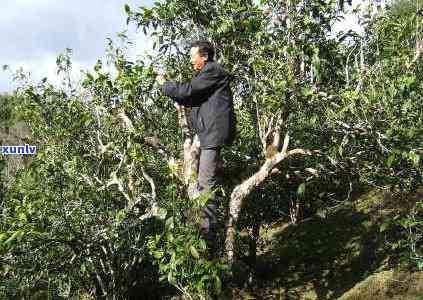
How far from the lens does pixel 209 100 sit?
4824 millimetres

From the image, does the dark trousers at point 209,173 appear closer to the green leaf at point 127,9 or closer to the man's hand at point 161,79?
the man's hand at point 161,79

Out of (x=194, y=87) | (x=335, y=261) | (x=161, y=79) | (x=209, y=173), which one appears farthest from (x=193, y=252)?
(x=335, y=261)

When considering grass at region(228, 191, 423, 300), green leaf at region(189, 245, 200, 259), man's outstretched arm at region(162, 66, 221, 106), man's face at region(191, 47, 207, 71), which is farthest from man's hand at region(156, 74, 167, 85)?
grass at region(228, 191, 423, 300)

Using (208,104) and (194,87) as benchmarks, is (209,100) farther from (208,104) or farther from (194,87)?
(194,87)

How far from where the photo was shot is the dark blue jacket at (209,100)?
467cm

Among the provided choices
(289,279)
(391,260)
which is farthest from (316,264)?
(391,260)

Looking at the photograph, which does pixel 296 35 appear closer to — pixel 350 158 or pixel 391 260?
pixel 350 158

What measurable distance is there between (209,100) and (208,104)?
0.04m

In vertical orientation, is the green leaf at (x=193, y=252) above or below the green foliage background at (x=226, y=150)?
below

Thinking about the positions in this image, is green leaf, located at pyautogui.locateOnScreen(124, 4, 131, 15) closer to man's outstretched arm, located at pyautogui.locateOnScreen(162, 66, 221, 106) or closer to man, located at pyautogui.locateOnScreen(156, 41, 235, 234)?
man, located at pyautogui.locateOnScreen(156, 41, 235, 234)

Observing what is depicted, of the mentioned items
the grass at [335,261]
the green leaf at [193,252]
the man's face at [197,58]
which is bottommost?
the grass at [335,261]

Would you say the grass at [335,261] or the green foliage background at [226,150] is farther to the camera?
the grass at [335,261]

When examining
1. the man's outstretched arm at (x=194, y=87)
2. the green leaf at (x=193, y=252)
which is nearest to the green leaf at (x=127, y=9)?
the man's outstretched arm at (x=194, y=87)

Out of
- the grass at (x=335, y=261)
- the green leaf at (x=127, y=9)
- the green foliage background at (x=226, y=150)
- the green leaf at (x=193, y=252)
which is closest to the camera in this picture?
the green leaf at (x=193, y=252)
